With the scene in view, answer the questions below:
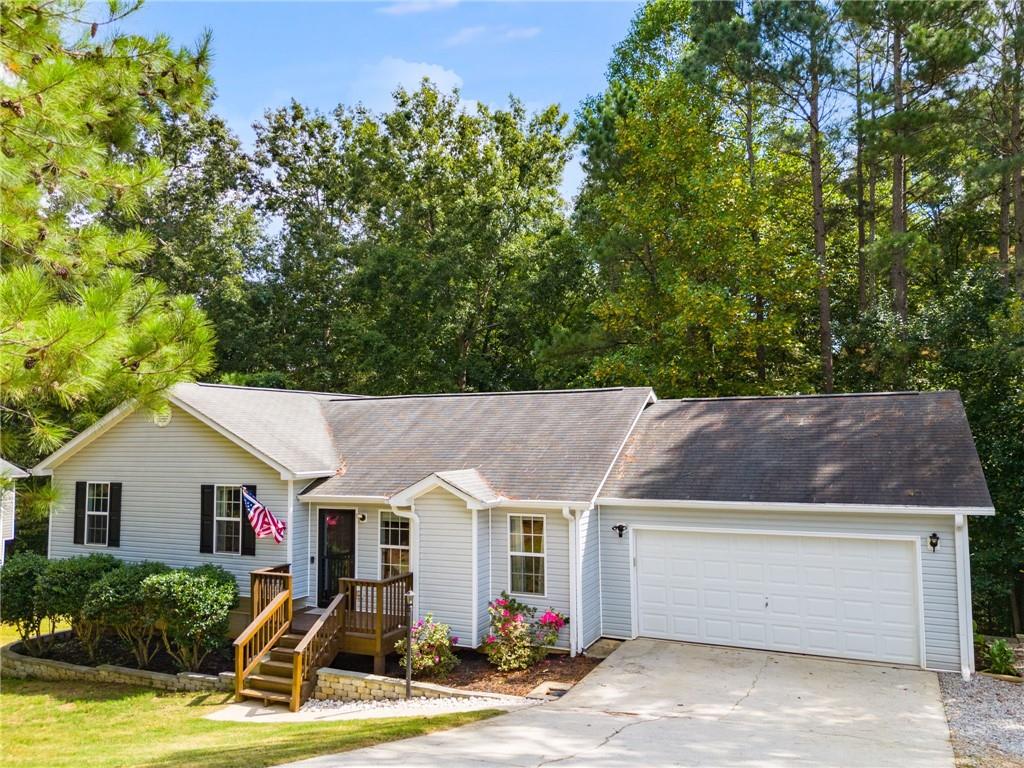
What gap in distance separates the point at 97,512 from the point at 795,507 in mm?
14177

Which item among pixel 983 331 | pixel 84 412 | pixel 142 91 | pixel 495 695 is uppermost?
pixel 142 91

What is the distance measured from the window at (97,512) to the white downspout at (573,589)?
1021 centimetres

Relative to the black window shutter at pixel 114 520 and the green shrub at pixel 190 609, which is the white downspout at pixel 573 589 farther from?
the black window shutter at pixel 114 520

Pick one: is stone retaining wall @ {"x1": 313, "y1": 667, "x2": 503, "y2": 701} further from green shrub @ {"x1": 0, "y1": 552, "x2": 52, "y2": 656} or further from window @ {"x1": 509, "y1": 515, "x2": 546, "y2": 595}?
green shrub @ {"x1": 0, "y1": 552, "x2": 52, "y2": 656}

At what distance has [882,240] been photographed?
17.7 meters

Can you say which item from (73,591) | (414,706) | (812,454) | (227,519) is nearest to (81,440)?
(73,591)

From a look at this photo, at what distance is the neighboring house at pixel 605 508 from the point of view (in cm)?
1105

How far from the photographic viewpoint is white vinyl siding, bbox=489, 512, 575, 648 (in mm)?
12055

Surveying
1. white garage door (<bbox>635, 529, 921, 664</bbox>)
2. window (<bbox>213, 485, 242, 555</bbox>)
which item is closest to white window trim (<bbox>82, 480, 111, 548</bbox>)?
window (<bbox>213, 485, 242, 555</bbox>)

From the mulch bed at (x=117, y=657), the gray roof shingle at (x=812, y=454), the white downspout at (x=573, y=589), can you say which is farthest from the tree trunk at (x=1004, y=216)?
the mulch bed at (x=117, y=657)

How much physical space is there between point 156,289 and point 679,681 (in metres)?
8.82

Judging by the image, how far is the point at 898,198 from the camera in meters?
19.6

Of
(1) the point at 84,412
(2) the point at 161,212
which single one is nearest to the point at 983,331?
(1) the point at 84,412

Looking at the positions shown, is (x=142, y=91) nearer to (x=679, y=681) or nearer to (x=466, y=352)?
(x=679, y=681)
